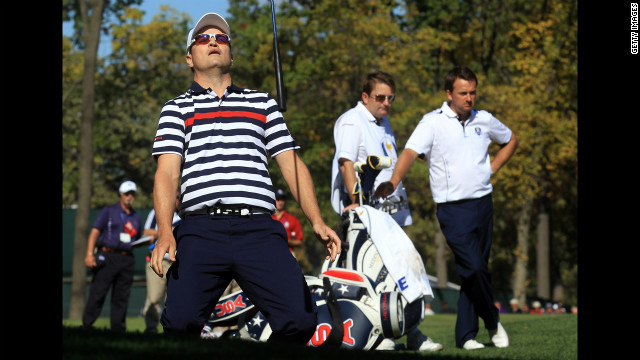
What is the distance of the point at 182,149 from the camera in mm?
4883

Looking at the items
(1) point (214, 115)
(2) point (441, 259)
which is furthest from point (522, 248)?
(1) point (214, 115)

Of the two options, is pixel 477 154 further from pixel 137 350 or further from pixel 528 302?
pixel 528 302

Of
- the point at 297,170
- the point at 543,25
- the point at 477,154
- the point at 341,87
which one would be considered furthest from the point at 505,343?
the point at 341,87

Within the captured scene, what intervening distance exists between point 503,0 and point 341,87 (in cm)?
583

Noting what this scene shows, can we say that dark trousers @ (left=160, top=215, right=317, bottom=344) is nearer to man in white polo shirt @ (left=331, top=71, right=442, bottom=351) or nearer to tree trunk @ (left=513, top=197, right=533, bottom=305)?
man in white polo shirt @ (left=331, top=71, right=442, bottom=351)

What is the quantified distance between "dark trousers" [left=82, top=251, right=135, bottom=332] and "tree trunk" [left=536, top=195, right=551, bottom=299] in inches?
839

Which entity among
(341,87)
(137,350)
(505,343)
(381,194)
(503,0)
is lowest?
(505,343)

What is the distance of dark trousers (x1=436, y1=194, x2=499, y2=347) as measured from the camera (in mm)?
8368

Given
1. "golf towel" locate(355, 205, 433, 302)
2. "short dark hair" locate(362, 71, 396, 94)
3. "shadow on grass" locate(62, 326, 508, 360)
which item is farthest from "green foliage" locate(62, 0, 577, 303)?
"shadow on grass" locate(62, 326, 508, 360)

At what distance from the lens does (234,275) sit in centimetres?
477

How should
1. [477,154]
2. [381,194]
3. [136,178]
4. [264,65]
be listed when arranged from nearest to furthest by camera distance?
[381,194] < [477,154] < [264,65] < [136,178]

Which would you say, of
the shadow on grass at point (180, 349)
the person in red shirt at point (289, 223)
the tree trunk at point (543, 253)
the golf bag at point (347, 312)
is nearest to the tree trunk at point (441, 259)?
the tree trunk at point (543, 253)

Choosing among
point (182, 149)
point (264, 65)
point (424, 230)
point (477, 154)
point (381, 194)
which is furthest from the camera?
point (424, 230)

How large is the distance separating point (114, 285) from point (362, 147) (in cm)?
666
